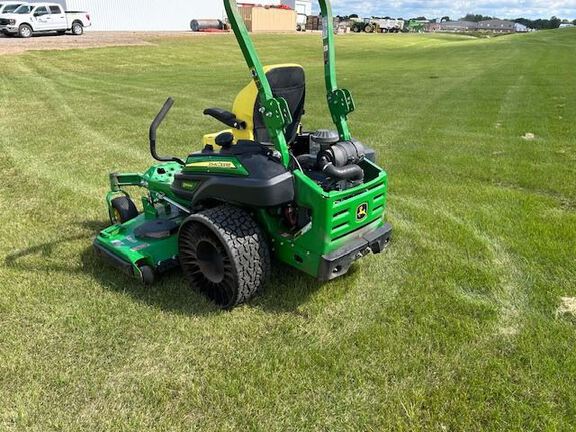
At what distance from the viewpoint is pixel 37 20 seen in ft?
91.5

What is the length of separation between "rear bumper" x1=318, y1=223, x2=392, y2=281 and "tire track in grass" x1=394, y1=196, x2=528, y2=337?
763 mm

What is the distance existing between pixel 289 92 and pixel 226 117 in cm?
54

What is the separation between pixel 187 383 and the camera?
9.24ft

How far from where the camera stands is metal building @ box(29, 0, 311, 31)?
38.3 meters

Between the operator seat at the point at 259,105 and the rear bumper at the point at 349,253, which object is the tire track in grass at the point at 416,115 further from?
the rear bumper at the point at 349,253

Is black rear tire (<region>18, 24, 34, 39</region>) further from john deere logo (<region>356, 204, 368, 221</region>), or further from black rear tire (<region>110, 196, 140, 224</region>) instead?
john deere logo (<region>356, 204, 368, 221</region>)

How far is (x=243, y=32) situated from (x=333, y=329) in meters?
1.95

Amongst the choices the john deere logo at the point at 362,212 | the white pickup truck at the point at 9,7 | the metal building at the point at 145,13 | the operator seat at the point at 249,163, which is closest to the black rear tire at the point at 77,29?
the white pickup truck at the point at 9,7

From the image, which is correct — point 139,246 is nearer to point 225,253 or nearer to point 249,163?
point 225,253

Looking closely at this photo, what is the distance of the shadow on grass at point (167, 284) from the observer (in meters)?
3.50

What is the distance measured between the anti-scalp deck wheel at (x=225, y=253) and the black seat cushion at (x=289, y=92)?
0.90 metres

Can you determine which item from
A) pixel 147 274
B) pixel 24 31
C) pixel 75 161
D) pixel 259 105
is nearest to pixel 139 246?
pixel 147 274

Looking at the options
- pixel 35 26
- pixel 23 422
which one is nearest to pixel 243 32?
pixel 23 422

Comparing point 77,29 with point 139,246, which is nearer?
point 139,246
